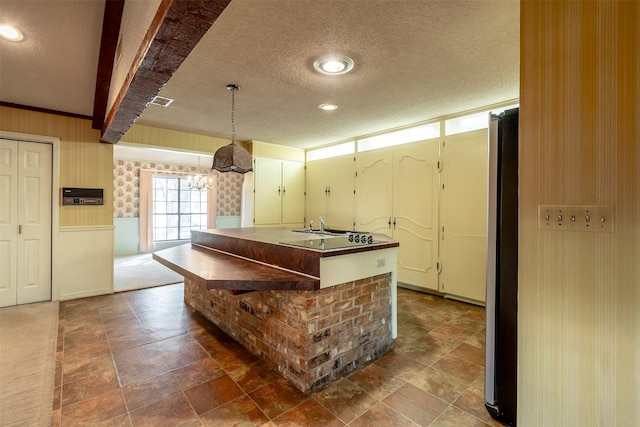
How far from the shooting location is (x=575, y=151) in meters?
1.07

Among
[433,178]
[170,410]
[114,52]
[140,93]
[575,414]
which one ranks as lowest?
[170,410]

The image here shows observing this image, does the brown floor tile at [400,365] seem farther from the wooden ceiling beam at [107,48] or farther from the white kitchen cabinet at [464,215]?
the wooden ceiling beam at [107,48]

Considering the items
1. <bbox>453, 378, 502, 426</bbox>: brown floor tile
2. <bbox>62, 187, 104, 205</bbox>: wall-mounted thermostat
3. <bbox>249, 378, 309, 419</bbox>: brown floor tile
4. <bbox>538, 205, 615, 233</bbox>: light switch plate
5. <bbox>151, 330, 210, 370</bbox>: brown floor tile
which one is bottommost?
<bbox>453, 378, 502, 426</bbox>: brown floor tile

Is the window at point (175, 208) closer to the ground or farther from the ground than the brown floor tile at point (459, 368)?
farther from the ground

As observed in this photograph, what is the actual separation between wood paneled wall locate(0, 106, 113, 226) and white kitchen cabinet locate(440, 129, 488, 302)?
449 centimetres

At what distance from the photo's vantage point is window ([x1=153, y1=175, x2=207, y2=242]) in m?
7.70

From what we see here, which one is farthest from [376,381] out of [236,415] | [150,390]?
[150,390]

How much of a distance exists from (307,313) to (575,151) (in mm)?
1573

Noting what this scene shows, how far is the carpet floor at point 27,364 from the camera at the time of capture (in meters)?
1.76

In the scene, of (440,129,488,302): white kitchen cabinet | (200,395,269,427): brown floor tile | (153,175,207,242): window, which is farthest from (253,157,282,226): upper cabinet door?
(200,395,269,427): brown floor tile

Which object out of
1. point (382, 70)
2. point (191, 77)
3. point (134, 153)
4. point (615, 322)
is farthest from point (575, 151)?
point (134, 153)

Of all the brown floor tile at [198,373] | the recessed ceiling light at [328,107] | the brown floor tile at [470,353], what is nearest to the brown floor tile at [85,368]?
the brown floor tile at [198,373]

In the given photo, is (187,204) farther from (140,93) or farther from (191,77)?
(140,93)

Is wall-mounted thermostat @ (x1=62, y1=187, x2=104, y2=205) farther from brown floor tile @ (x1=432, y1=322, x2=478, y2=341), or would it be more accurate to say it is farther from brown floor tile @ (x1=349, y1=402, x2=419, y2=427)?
brown floor tile @ (x1=432, y1=322, x2=478, y2=341)
